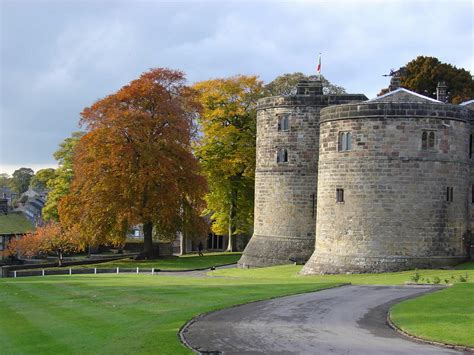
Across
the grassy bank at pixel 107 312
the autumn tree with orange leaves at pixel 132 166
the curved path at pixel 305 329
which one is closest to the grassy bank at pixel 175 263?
the autumn tree with orange leaves at pixel 132 166

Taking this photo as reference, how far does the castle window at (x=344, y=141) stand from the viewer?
117 ft

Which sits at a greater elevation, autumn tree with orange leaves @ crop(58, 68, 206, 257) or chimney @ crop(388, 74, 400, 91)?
chimney @ crop(388, 74, 400, 91)

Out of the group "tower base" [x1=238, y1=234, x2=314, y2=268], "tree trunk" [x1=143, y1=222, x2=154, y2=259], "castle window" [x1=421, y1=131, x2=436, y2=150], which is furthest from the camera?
"tree trunk" [x1=143, y1=222, x2=154, y2=259]

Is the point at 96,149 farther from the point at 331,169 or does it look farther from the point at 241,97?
the point at 331,169

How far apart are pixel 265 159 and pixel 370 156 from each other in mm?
11533

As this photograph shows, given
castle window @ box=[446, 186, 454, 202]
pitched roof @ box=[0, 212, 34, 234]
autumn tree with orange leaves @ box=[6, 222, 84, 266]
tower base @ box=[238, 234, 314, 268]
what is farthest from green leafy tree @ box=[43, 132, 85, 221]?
castle window @ box=[446, 186, 454, 202]

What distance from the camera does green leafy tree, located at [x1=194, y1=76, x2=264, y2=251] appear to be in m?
57.5

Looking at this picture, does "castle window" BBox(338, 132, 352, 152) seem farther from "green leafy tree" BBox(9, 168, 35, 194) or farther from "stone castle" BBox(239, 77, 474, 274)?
"green leafy tree" BBox(9, 168, 35, 194)

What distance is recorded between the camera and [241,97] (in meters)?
58.6

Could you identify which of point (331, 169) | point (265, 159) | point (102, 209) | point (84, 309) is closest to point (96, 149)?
point (102, 209)

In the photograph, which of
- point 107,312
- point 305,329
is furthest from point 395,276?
point 107,312

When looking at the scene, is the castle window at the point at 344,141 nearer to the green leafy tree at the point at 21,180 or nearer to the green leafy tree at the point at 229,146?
the green leafy tree at the point at 229,146

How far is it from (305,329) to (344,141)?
1896cm

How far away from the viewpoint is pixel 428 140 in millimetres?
34719
